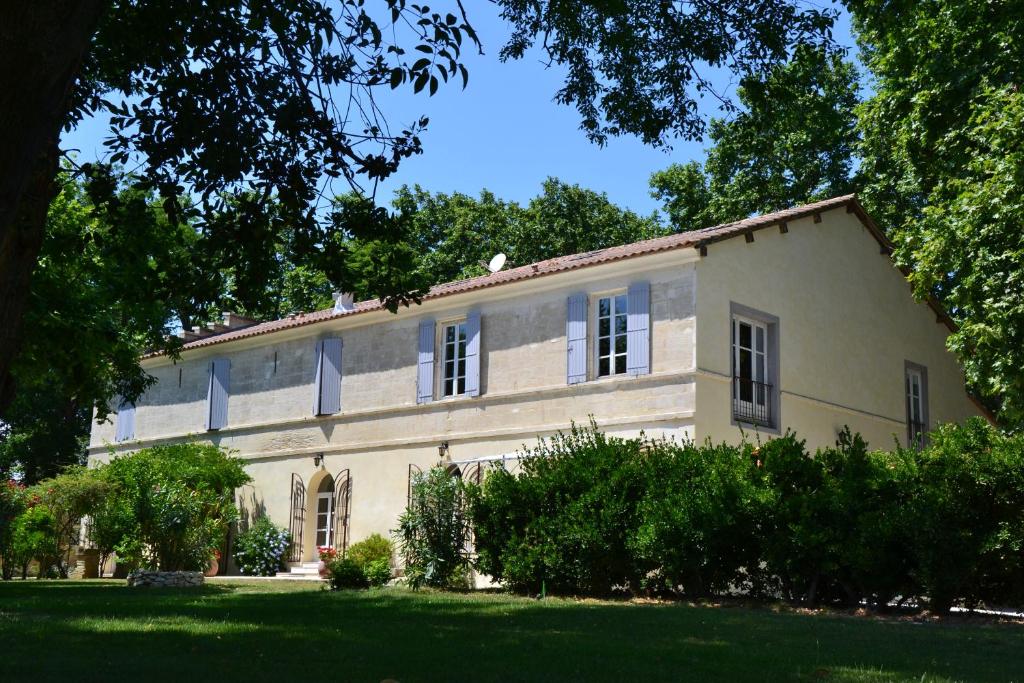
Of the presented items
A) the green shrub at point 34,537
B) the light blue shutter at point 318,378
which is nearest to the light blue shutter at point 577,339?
the light blue shutter at point 318,378

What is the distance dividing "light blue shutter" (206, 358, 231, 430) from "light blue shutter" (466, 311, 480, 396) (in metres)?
7.51

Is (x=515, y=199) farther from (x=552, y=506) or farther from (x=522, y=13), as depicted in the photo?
(x=522, y=13)

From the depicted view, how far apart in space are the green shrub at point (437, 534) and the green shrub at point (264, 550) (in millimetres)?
6515

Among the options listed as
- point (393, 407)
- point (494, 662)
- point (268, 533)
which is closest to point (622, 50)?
point (494, 662)

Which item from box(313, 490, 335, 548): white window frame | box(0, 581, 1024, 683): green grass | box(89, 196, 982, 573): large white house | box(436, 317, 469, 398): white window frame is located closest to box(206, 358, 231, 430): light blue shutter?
box(89, 196, 982, 573): large white house

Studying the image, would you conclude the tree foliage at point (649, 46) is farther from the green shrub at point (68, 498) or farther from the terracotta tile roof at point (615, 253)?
the green shrub at point (68, 498)

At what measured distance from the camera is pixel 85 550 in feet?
81.3

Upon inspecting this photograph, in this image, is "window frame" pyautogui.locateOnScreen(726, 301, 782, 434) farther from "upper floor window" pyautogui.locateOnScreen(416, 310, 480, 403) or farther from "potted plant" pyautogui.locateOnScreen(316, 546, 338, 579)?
"potted plant" pyautogui.locateOnScreen(316, 546, 338, 579)

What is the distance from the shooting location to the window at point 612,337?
63.1 feet

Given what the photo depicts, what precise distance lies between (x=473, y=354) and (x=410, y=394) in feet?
6.20

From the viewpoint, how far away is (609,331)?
63.9 ft

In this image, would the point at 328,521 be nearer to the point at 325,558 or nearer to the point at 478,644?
the point at 325,558

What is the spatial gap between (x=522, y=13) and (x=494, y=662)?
617cm

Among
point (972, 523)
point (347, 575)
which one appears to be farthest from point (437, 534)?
point (972, 523)
